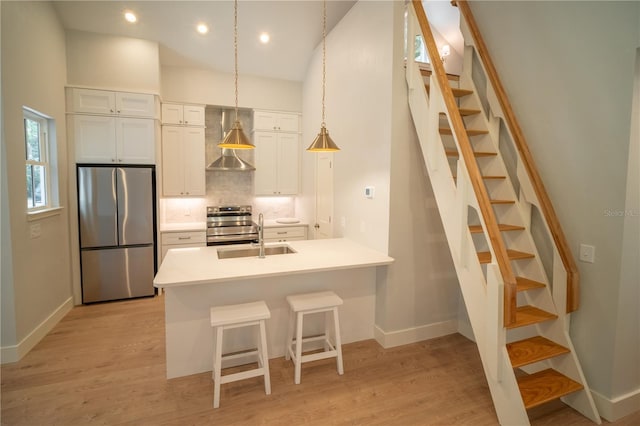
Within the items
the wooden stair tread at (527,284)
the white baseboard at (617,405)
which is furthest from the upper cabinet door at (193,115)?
the white baseboard at (617,405)

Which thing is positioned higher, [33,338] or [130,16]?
[130,16]

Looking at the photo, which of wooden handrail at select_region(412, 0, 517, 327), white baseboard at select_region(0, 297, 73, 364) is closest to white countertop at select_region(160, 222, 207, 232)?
white baseboard at select_region(0, 297, 73, 364)

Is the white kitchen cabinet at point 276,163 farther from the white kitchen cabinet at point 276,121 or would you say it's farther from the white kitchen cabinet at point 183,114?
the white kitchen cabinet at point 183,114

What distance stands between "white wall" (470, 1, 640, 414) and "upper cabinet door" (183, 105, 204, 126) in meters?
4.16

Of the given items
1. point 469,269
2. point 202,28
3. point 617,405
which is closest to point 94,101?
point 202,28

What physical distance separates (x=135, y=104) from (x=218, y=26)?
150 centimetres

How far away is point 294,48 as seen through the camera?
4.87 m

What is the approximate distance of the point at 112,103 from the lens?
417cm

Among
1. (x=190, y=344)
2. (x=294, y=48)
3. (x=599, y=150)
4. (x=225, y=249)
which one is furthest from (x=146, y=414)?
(x=294, y=48)

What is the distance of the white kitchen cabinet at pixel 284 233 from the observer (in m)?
5.22

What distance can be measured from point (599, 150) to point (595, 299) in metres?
1.03

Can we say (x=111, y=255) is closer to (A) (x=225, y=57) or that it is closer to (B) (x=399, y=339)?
(A) (x=225, y=57)

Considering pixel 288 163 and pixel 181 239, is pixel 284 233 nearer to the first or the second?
pixel 288 163

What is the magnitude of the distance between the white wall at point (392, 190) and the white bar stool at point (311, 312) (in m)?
0.63
